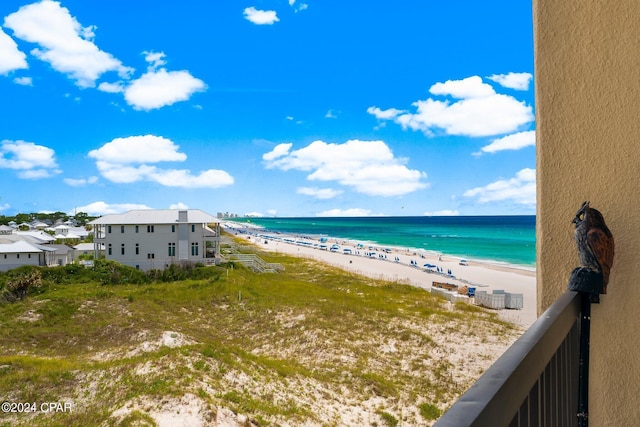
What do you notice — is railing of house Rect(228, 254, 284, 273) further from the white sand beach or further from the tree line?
the tree line

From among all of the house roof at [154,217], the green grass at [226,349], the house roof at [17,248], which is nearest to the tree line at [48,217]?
the house roof at [17,248]

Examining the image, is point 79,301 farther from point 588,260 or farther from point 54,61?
point 54,61

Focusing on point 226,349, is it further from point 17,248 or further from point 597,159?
point 17,248

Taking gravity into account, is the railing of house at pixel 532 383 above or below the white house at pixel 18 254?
above

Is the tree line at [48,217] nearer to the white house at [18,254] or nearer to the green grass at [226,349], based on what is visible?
the white house at [18,254]

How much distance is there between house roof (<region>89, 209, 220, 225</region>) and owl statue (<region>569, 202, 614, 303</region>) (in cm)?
1672

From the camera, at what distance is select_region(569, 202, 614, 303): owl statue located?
1.14m

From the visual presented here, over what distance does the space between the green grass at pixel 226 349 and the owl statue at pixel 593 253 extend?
16.6ft

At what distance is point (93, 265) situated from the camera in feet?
51.5

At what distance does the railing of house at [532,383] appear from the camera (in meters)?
0.38

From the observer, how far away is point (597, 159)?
→ 55.5 inches

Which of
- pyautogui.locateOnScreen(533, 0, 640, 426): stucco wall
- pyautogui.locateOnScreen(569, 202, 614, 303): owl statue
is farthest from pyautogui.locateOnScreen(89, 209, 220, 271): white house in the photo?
pyautogui.locateOnScreen(569, 202, 614, 303): owl statue

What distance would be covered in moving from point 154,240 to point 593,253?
18531 millimetres

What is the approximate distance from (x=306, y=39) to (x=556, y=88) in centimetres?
7721
